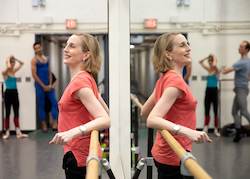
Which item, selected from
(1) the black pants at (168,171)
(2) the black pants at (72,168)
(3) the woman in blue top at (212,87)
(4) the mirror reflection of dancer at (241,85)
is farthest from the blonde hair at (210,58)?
(2) the black pants at (72,168)

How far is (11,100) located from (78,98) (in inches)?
48.1

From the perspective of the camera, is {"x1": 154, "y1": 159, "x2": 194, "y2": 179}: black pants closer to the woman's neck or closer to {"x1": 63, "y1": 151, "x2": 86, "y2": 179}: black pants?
{"x1": 63, "y1": 151, "x2": 86, "y2": 179}: black pants

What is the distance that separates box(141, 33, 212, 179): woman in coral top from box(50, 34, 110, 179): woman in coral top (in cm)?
25

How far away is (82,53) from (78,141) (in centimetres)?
42

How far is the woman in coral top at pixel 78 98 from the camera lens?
109cm

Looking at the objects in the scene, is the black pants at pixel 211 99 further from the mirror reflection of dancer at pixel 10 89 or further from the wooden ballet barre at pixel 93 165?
the mirror reflection of dancer at pixel 10 89

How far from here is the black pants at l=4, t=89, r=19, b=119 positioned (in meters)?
2.03

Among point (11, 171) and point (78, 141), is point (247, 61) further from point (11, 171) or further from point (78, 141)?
point (11, 171)

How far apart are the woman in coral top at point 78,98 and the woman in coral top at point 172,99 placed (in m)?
0.25

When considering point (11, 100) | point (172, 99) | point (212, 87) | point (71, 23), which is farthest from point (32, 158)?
point (212, 87)

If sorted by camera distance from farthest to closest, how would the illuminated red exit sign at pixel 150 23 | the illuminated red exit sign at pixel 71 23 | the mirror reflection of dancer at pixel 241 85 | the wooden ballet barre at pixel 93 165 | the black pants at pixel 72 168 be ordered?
the illuminated red exit sign at pixel 71 23 → the illuminated red exit sign at pixel 150 23 → the black pants at pixel 72 168 → the mirror reflection of dancer at pixel 241 85 → the wooden ballet barre at pixel 93 165

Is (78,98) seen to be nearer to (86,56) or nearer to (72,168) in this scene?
(86,56)

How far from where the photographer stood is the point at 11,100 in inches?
82.4

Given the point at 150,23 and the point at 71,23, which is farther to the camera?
the point at 71,23
